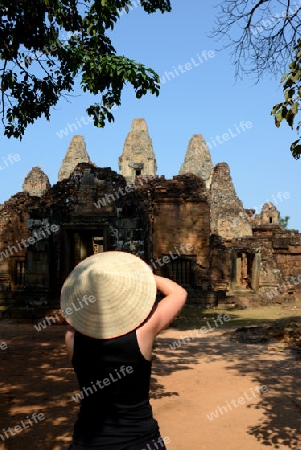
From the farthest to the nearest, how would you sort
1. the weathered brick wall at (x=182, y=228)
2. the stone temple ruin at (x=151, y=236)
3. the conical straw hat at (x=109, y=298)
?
the weathered brick wall at (x=182, y=228) → the stone temple ruin at (x=151, y=236) → the conical straw hat at (x=109, y=298)

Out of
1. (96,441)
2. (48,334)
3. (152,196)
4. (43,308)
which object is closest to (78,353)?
(96,441)

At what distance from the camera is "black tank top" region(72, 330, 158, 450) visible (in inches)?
78.9

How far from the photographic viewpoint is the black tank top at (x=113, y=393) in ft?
6.57

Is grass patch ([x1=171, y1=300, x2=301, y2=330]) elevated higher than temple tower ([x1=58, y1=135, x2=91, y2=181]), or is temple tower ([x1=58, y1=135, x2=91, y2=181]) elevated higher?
temple tower ([x1=58, y1=135, x2=91, y2=181])

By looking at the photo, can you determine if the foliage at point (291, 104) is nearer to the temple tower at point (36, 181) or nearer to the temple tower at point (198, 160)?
the temple tower at point (36, 181)

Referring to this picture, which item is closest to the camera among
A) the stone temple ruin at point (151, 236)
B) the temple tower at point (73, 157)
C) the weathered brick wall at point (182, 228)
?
the stone temple ruin at point (151, 236)

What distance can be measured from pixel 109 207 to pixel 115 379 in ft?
42.3

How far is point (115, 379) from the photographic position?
2057 mm

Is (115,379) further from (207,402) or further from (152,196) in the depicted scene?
(152,196)

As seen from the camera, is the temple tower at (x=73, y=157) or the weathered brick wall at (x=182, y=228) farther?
the temple tower at (x=73, y=157)

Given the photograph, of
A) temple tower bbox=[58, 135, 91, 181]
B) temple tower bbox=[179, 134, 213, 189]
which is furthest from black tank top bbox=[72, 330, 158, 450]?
→ temple tower bbox=[179, 134, 213, 189]

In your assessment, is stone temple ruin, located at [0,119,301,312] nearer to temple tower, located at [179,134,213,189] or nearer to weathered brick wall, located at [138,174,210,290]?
weathered brick wall, located at [138,174,210,290]

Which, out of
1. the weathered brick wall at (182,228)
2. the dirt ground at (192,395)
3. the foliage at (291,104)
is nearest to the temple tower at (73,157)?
the weathered brick wall at (182,228)

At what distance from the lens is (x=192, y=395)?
662 centimetres
